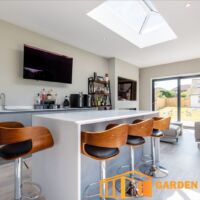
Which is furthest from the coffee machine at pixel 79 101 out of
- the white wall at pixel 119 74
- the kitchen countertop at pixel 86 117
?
the kitchen countertop at pixel 86 117

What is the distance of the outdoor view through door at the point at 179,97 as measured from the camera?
18.7 ft

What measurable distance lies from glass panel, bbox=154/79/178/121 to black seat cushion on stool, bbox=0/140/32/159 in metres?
5.95

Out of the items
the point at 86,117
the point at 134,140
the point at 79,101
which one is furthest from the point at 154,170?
the point at 79,101

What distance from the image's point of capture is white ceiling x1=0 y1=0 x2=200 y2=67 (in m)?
2.40

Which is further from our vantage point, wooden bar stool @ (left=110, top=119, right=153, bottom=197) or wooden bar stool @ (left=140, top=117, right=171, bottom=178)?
wooden bar stool @ (left=140, top=117, right=171, bottom=178)

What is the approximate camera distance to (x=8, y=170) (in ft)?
7.70

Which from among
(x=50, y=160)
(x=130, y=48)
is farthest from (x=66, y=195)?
(x=130, y=48)

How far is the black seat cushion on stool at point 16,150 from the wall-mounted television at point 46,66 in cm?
200

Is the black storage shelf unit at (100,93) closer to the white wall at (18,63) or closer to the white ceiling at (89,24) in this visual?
the white wall at (18,63)

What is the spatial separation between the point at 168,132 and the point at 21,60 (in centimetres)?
387

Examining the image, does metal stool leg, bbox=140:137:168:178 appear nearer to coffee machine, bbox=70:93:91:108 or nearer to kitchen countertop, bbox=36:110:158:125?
kitchen countertop, bbox=36:110:158:125

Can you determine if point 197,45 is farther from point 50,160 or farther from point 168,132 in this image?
point 50,160

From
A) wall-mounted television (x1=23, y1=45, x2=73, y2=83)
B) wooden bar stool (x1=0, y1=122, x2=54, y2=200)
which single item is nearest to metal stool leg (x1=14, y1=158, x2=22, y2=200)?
wooden bar stool (x1=0, y1=122, x2=54, y2=200)

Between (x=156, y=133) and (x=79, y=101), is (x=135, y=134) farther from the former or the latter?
(x=79, y=101)
